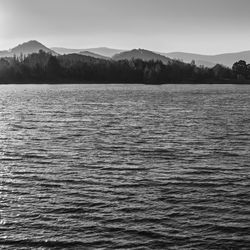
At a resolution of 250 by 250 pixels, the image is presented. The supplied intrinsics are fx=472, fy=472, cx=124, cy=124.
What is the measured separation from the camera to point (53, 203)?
128 feet

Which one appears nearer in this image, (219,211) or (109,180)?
(219,211)

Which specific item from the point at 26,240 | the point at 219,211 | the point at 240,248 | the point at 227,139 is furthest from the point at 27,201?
the point at 227,139

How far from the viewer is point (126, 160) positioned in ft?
188

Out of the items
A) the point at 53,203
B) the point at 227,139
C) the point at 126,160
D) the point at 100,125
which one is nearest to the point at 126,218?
the point at 53,203

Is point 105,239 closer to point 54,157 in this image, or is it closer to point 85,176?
point 85,176

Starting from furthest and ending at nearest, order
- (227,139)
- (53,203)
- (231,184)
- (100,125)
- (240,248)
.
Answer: (100,125)
(227,139)
(231,184)
(53,203)
(240,248)

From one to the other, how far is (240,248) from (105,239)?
8769 millimetres

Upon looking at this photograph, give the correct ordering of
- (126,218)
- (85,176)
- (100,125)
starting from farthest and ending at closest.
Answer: (100,125) < (85,176) < (126,218)

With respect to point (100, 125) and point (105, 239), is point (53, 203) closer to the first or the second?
point (105, 239)

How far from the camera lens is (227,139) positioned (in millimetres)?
75812

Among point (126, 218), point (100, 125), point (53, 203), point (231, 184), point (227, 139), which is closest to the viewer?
point (126, 218)

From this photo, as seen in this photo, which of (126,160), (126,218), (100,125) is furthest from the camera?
(100,125)

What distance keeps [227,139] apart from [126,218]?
43875 mm

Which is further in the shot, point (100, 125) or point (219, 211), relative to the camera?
point (100, 125)
